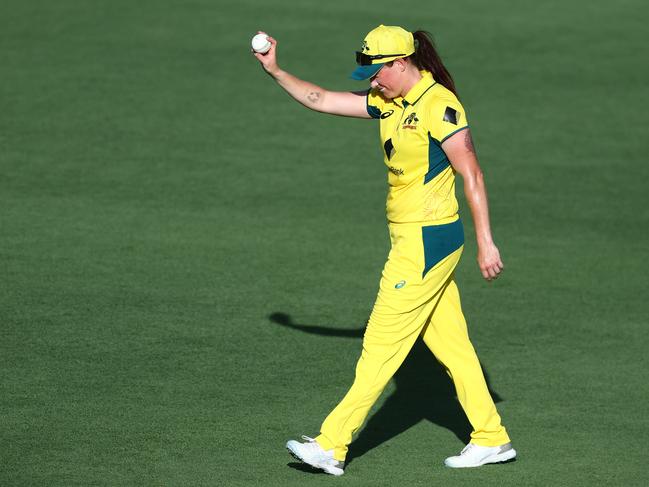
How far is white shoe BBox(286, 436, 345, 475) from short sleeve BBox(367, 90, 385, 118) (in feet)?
6.35

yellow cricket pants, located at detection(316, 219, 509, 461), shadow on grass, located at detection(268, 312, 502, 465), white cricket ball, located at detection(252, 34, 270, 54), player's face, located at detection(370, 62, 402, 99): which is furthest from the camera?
shadow on grass, located at detection(268, 312, 502, 465)

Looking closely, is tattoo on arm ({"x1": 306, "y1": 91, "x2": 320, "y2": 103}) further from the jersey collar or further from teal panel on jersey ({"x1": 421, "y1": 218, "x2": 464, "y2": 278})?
teal panel on jersey ({"x1": 421, "y1": 218, "x2": 464, "y2": 278})

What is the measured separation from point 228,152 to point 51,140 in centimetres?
199

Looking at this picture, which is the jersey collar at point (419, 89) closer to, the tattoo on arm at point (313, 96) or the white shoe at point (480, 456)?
the tattoo on arm at point (313, 96)

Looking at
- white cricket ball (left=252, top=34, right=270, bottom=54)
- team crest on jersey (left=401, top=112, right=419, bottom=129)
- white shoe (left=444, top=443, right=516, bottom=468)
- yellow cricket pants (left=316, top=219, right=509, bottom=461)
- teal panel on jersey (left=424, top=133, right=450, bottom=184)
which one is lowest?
white shoe (left=444, top=443, right=516, bottom=468)

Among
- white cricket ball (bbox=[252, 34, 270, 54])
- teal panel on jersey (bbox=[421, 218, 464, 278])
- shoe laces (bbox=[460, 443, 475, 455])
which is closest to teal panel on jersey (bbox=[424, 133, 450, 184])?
teal panel on jersey (bbox=[421, 218, 464, 278])

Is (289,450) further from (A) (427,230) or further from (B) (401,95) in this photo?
(B) (401,95)

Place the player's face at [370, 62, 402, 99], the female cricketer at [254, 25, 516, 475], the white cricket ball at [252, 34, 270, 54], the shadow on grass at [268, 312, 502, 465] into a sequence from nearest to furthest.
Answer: the female cricketer at [254, 25, 516, 475]
the player's face at [370, 62, 402, 99]
the white cricket ball at [252, 34, 270, 54]
the shadow on grass at [268, 312, 502, 465]

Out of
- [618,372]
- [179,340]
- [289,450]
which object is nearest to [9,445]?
[289,450]

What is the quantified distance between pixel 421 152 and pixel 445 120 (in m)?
0.24

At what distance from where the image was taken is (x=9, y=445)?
745 cm

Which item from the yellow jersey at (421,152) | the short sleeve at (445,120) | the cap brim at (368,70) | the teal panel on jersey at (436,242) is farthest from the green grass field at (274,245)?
the cap brim at (368,70)

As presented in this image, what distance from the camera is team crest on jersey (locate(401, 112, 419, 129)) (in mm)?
7230

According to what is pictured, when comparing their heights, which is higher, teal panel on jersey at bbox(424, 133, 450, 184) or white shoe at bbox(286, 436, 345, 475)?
teal panel on jersey at bbox(424, 133, 450, 184)
